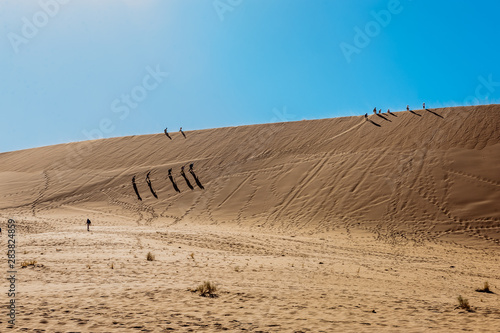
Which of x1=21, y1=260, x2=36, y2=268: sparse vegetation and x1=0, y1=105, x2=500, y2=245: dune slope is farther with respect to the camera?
x1=0, y1=105, x2=500, y2=245: dune slope

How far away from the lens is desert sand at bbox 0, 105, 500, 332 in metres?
5.62

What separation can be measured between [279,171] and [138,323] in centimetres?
2109

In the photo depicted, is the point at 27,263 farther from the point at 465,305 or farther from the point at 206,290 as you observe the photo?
the point at 465,305

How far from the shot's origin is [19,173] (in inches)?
1291

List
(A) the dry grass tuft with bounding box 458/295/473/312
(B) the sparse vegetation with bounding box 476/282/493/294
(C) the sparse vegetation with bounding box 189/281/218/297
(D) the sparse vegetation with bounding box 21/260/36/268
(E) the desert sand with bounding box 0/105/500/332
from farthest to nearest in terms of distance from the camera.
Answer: (D) the sparse vegetation with bounding box 21/260/36/268, (B) the sparse vegetation with bounding box 476/282/493/294, (C) the sparse vegetation with bounding box 189/281/218/297, (A) the dry grass tuft with bounding box 458/295/473/312, (E) the desert sand with bounding box 0/105/500/332

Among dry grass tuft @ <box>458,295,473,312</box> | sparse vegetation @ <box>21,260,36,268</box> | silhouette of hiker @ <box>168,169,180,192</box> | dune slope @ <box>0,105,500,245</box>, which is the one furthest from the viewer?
silhouette of hiker @ <box>168,169,180,192</box>

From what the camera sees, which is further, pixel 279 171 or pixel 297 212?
pixel 279 171

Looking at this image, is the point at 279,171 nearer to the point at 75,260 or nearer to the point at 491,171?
the point at 491,171

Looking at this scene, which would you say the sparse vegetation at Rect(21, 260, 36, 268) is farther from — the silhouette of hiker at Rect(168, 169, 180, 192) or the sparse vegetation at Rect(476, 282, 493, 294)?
the silhouette of hiker at Rect(168, 169, 180, 192)

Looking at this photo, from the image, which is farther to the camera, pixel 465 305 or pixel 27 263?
pixel 27 263

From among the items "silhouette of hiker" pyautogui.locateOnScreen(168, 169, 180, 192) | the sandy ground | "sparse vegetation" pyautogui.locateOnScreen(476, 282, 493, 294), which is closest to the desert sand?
the sandy ground

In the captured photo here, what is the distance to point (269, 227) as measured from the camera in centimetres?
1911

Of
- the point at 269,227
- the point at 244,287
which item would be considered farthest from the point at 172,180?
the point at 244,287

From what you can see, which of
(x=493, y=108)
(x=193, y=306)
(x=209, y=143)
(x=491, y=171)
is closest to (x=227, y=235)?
(x=193, y=306)
